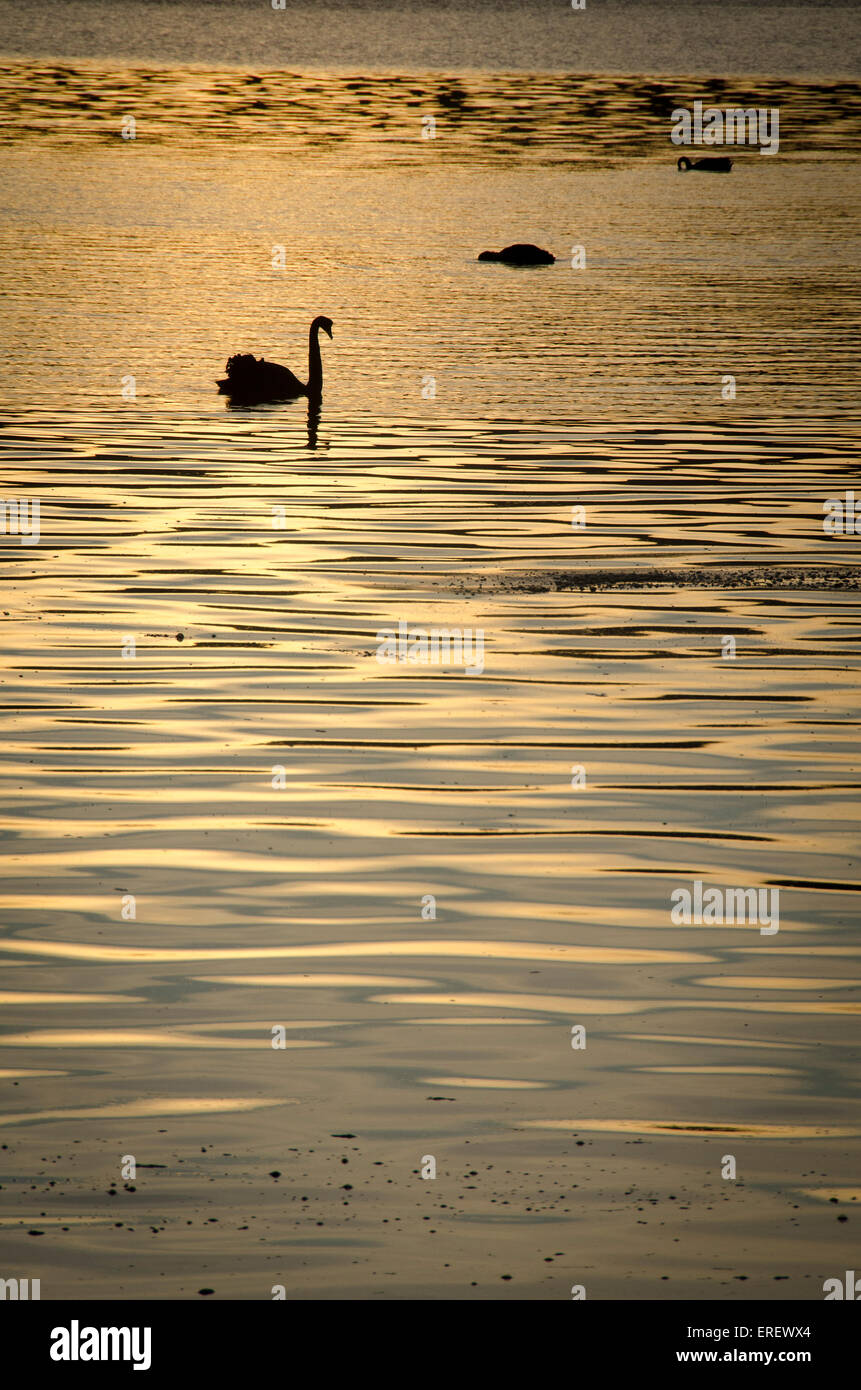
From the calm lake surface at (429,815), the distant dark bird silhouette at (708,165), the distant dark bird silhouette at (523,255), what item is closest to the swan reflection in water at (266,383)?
the calm lake surface at (429,815)

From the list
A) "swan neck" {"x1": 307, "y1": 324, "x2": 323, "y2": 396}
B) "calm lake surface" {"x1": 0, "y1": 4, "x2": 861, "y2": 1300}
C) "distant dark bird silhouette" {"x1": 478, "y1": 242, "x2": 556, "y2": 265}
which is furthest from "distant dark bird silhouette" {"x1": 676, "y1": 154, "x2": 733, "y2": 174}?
"swan neck" {"x1": 307, "y1": 324, "x2": 323, "y2": 396}

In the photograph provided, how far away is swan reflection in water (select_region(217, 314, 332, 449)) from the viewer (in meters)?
28.2

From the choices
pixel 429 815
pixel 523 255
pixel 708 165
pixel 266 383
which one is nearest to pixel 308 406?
pixel 266 383

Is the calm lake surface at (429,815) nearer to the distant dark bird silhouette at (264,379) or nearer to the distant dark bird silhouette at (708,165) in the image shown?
the distant dark bird silhouette at (264,379)

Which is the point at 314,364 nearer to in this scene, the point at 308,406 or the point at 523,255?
the point at 308,406

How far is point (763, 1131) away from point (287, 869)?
3.50m

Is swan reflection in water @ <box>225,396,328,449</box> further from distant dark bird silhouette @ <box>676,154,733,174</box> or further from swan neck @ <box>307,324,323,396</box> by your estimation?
distant dark bird silhouette @ <box>676,154,733,174</box>

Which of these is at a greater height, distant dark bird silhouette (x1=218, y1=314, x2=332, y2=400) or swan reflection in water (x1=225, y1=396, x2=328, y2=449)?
distant dark bird silhouette (x1=218, y1=314, x2=332, y2=400)

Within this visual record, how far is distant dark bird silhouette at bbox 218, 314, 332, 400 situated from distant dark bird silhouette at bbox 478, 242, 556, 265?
15.3 meters

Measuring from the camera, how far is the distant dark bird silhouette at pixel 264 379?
28.2 meters

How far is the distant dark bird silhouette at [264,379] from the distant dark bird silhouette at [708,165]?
135ft

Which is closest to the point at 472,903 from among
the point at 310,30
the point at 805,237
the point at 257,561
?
the point at 257,561

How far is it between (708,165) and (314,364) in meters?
42.5

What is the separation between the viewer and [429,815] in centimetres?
1173
